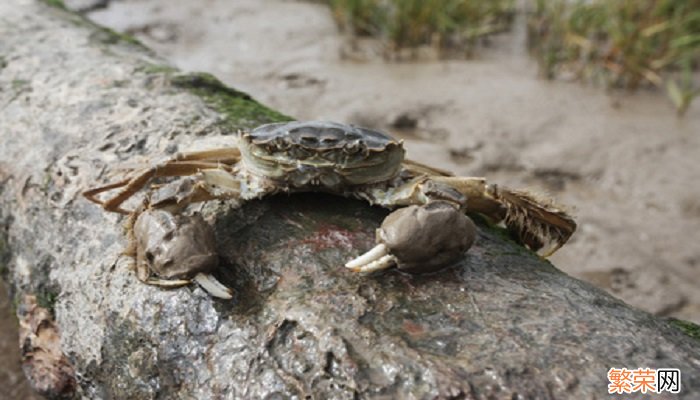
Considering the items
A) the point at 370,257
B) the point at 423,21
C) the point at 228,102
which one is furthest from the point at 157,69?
the point at 423,21

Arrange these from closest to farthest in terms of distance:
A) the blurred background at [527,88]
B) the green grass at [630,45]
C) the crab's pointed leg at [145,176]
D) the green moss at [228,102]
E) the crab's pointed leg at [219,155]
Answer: the crab's pointed leg at [145,176] → the crab's pointed leg at [219,155] → the green moss at [228,102] → the blurred background at [527,88] → the green grass at [630,45]

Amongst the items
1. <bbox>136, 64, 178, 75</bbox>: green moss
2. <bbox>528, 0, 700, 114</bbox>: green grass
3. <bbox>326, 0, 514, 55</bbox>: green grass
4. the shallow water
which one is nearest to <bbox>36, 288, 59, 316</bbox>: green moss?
<bbox>136, 64, 178, 75</bbox>: green moss

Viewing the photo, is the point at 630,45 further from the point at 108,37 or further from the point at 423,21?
the point at 108,37

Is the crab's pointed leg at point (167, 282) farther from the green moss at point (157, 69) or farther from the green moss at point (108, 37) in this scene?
the green moss at point (108, 37)

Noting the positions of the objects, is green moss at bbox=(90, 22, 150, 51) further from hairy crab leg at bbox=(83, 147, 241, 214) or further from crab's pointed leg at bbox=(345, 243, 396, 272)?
crab's pointed leg at bbox=(345, 243, 396, 272)

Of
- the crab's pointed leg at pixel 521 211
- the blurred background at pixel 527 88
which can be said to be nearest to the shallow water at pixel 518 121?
the blurred background at pixel 527 88
